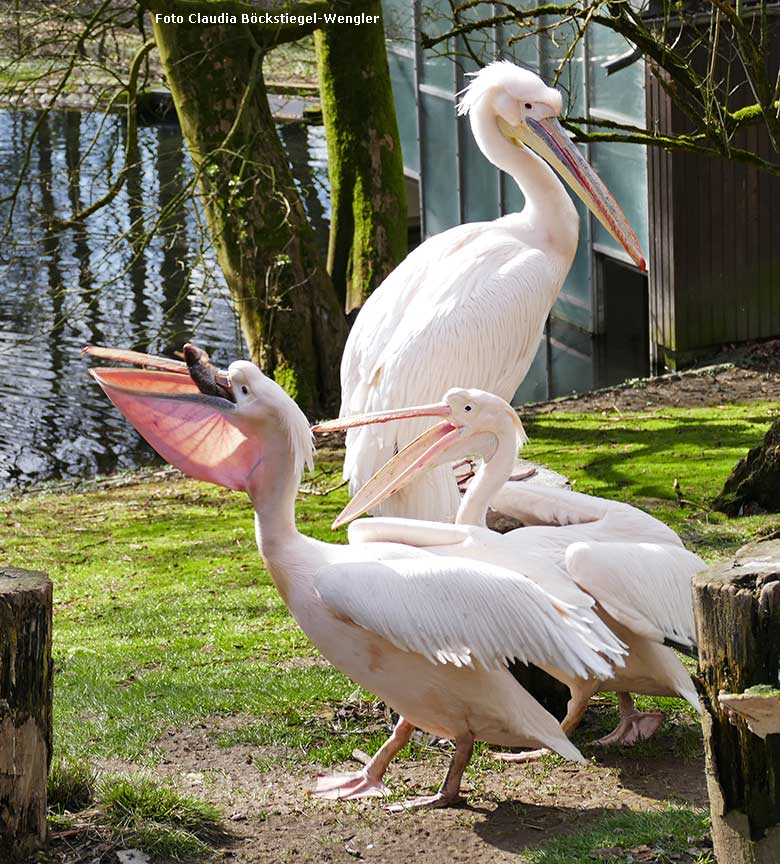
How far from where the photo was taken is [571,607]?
344 cm

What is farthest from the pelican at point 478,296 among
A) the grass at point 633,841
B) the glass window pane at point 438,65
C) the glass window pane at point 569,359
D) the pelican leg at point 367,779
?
the glass window pane at point 438,65

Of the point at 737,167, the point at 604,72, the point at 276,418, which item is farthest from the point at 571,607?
the point at 604,72

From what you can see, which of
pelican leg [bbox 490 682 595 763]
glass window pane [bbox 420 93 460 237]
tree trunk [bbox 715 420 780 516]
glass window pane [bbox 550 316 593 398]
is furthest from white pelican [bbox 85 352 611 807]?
glass window pane [bbox 420 93 460 237]

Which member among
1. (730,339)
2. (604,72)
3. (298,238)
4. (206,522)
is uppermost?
(604,72)

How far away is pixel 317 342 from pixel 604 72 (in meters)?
3.73

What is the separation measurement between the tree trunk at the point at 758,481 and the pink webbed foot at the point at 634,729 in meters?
2.58

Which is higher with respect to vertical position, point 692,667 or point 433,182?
point 433,182

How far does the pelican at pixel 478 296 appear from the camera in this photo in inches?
198

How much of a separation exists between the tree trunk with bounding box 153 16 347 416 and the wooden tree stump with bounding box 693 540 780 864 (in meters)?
6.37

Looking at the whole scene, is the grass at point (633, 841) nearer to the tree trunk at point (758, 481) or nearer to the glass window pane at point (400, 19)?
the tree trunk at point (758, 481)

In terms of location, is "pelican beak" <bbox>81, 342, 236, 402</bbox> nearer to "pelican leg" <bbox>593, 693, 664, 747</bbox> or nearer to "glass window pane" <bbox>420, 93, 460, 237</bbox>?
"pelican leg" <bbox>593, 693, 664, 747</bbox>

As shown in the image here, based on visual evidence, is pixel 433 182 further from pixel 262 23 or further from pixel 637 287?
pixel 262 23

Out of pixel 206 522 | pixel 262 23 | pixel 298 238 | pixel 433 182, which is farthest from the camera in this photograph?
pixel 433 182

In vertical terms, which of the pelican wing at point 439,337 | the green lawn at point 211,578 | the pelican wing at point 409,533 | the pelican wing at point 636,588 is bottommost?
the green lawn at point 211,578
